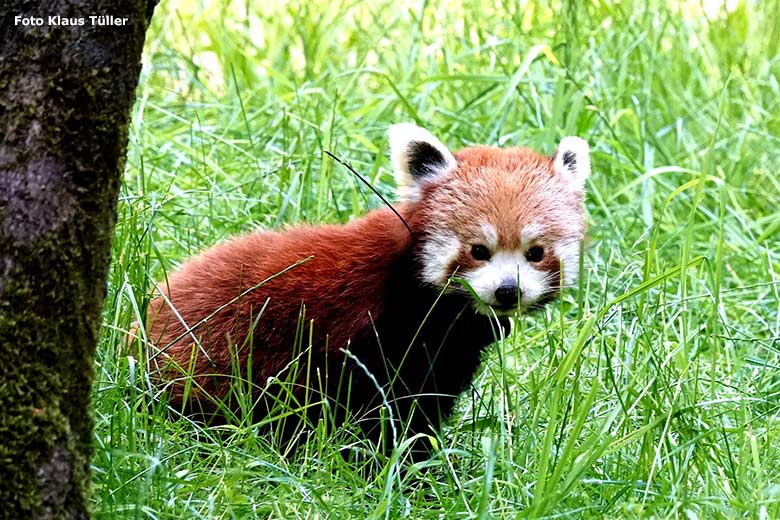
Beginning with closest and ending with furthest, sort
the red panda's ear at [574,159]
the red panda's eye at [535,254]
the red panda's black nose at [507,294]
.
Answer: the red panda's black nose at [507,294], the red panda's eye at [535,254], the red panda's ear at [574,159]

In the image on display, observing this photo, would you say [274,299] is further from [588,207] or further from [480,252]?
[588,207]

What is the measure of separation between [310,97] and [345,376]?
1998 millimetres

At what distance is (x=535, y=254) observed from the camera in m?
3.45

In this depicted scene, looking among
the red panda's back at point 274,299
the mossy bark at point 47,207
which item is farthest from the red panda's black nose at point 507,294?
the mossy bark at point 47,207

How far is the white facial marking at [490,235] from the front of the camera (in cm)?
337

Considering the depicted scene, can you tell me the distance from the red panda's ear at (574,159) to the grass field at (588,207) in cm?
32

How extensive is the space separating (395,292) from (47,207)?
151 cm

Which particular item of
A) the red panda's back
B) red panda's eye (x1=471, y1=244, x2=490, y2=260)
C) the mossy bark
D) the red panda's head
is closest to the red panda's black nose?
the red panda's head

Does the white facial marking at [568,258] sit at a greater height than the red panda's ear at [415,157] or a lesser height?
lesser

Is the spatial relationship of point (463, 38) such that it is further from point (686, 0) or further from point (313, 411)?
point (313, 411)

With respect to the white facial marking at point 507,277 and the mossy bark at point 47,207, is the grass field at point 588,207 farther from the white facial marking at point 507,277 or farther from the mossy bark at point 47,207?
the mossy bark at point 47,207

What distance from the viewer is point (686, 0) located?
5922mm

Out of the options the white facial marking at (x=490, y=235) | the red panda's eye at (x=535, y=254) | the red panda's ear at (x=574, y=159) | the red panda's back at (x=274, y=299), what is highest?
the red panda's ear at (x=574, y=159)

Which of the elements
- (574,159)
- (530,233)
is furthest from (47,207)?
(574,159)
